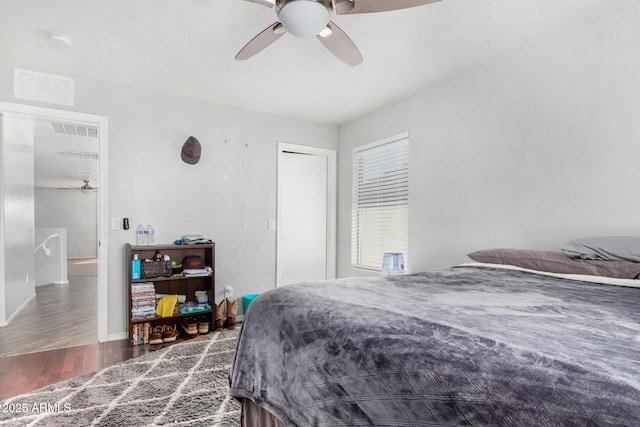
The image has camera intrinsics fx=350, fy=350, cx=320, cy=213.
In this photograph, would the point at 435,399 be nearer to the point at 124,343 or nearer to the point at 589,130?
the point at 589,130

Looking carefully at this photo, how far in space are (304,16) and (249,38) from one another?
1.02m

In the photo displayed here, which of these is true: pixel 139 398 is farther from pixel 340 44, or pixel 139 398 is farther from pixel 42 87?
pixel 42 87

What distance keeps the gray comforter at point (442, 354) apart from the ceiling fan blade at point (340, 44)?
4.50 feet

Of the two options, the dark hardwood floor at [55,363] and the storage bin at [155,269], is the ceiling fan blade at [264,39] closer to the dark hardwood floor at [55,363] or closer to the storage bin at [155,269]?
the storage bin at [155,269]

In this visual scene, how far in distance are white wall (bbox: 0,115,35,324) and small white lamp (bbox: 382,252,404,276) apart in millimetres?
3687

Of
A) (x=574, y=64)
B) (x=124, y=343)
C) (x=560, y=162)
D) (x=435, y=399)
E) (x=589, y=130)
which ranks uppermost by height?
(x=574, y=64)

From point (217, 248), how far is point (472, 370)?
134 inches

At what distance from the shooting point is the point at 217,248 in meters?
3.81

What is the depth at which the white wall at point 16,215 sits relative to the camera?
361 cm

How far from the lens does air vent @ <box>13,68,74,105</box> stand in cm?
294

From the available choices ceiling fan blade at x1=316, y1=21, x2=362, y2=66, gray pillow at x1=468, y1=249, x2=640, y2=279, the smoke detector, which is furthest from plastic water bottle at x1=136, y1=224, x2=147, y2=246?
gray pillow at x1=468, y1=249, x2=640, y2=279

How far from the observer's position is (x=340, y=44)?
208cm

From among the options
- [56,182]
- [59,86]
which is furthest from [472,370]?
[56,182]

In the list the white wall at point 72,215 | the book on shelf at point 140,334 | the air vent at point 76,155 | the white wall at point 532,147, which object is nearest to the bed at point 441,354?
the white wall at point 532,147
